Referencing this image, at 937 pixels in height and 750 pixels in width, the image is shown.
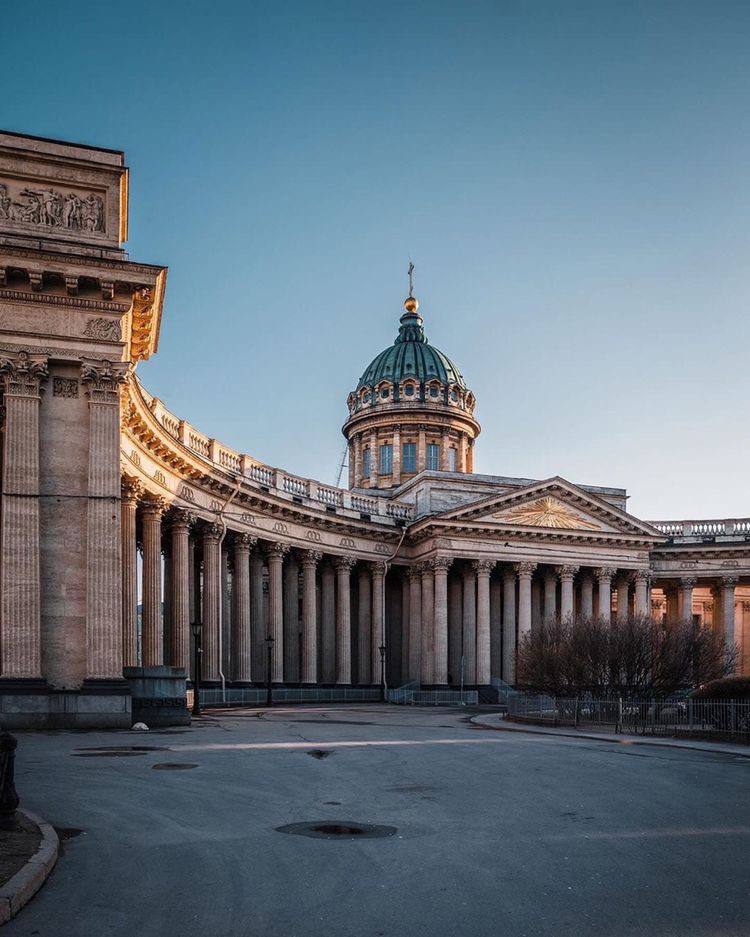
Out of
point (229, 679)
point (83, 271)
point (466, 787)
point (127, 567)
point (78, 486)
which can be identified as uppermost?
point (83, 271)

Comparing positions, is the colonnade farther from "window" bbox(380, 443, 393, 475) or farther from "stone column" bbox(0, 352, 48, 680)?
"window" bbox(380, 443, 393, 475)

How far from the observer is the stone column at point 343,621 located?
200 ft

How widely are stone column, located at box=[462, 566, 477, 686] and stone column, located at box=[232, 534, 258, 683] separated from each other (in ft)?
59.9

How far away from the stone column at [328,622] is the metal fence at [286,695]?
6.85ft

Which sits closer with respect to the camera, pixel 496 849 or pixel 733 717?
pixel 496 849

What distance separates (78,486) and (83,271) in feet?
20.0

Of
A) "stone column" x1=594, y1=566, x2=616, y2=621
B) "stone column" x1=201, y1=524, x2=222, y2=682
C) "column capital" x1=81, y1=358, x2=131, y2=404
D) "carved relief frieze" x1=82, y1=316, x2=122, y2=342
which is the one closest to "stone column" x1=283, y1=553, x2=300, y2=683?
"stone column" x1=201, y1=524, x2=222, y2=682

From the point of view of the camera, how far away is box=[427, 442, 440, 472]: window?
88.6 meters

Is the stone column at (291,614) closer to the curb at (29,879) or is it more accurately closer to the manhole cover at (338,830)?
the manhole cover at (338,830)

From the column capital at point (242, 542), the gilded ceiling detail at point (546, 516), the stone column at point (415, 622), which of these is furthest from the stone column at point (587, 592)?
the column capital at point (242, 542)

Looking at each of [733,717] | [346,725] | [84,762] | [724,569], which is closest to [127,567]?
[346,725]

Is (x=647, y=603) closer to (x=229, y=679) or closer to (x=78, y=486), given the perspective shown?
(x=229, y=679)

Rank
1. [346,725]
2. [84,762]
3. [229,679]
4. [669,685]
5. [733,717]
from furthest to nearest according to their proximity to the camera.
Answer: [229,679] < [669,685] < [346,725] < [733,717] < [84,762]

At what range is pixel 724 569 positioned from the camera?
75.1m
